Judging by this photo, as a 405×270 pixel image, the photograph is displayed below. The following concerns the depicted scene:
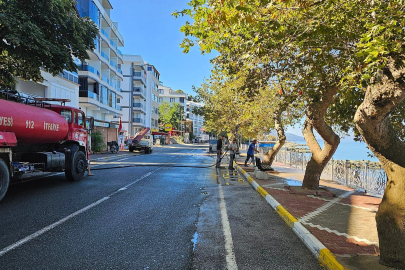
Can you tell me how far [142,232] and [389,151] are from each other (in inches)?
162

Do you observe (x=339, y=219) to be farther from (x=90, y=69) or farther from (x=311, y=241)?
(x=90, y=69)

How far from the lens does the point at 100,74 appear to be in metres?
33.0

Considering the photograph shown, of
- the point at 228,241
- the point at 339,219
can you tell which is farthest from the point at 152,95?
the point at 228,241

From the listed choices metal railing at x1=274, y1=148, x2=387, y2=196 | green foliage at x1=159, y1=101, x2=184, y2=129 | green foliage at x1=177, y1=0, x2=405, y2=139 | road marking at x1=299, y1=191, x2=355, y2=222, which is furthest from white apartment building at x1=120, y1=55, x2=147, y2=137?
green foliage at x1=177, y1=0, x2=405, y2=139

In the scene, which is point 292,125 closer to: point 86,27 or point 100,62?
point 86,27

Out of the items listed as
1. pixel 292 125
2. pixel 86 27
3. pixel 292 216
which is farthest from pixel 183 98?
pixel 292 216

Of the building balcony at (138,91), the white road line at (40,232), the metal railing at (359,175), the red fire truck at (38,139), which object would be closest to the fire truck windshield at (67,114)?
the red fire truck at (38,139)

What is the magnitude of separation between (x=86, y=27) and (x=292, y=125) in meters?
20.5

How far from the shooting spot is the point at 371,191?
32.7 feet

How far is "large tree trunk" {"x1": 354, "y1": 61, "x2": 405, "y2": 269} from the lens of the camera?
3547mm

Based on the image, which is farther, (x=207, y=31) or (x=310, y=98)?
(x=310, y=98)

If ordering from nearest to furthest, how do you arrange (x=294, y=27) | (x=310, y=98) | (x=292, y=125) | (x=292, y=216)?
(x=292, y=216), (x=294, y=27), (x=310, y=98), (x=292, y=125)

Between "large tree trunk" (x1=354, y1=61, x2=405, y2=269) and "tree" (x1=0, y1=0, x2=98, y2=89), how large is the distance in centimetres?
1010

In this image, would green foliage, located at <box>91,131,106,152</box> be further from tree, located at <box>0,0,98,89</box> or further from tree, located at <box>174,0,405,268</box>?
tree, located at <box>174,0,405,268</box>
